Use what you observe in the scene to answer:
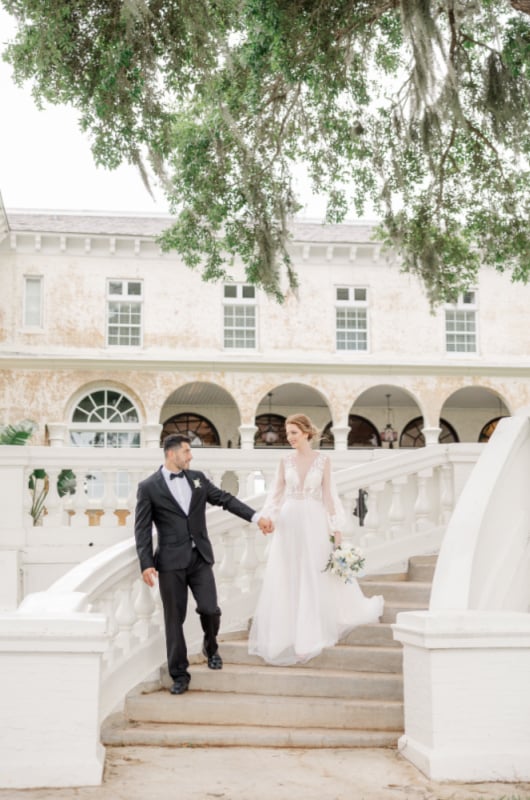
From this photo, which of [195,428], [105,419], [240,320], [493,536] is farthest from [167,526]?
[195,428]

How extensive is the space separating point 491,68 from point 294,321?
1405cm

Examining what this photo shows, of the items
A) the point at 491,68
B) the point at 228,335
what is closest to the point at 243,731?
the point at 491,68

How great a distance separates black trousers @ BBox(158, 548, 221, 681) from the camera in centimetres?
542

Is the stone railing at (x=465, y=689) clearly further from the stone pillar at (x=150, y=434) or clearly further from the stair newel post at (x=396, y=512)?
the stone pillar at (x=150, y=434)

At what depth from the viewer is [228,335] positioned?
23.0m

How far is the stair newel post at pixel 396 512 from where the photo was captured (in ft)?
24.4

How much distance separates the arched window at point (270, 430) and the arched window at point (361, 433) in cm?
134

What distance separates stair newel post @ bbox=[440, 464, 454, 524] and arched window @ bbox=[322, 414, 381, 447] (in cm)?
1789

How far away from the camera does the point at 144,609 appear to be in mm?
5750

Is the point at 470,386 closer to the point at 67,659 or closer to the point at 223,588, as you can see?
the point at 223,588

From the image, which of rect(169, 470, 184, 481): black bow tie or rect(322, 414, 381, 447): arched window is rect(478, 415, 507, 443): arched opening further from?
rect(169, 470, 184, 481): black bow tie

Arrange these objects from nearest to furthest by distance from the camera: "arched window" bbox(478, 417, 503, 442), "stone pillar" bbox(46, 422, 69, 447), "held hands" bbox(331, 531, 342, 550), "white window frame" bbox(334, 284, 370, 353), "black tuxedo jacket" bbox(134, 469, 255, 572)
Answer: "black tuxedo jacket" bbox(134, 469, 255, 572)
"held hands" bbox(331, 531, 342, 550)
"stone pillar" bbox(46, 422, 69, 447)
"white window frame" bbox(334, 284, 370, 353)
"arched window" bbox(478, 417, 503, 442)

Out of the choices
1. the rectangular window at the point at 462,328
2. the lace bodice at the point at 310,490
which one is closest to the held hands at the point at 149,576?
the lace bodice at the point at 310,490

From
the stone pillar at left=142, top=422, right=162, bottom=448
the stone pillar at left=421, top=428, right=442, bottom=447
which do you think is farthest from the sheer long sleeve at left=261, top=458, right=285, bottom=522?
the stone pillar at left=421, top=428, right=442, bottom=447
